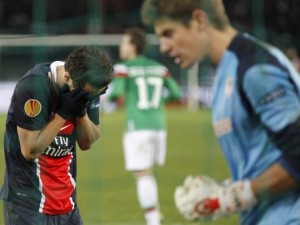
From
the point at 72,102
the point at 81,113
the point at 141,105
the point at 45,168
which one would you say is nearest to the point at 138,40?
the point at 141,105

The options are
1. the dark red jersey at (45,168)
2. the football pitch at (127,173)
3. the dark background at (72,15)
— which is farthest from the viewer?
the dark background at (72,15)

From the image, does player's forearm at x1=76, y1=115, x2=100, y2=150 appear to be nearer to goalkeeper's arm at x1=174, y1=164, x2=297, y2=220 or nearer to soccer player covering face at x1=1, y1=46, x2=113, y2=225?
soccer player covering face at x1=1, y1=46, x2=113, y2=225

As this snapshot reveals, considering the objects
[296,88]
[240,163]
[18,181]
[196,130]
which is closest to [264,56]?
[296,88]

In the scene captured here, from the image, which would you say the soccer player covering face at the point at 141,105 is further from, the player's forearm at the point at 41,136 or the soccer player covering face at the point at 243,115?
the soccer player covering face at the point at 243,115

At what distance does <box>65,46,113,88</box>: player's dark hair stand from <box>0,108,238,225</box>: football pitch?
12.5 feet

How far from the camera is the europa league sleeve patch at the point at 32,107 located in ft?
13.3

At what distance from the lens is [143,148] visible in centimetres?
781

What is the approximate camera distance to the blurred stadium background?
896 centimetres

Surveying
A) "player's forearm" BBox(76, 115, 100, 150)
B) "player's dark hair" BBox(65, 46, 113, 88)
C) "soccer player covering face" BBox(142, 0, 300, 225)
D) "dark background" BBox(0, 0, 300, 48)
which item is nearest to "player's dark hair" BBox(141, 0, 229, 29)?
"soccer player covering face" BBox(142, 0, 300, 225)

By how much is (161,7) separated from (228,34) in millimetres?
233

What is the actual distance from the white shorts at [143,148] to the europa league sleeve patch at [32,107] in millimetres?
3760

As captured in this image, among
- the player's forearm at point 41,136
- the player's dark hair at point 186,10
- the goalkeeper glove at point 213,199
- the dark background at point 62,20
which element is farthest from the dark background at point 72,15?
the goalkeeper glove at point 213,199

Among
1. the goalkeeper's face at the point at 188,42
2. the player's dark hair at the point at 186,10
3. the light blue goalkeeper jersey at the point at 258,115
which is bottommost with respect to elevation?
the light blue goalkeeper jersey at the point at 258,115

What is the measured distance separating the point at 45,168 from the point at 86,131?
294 millimetres
